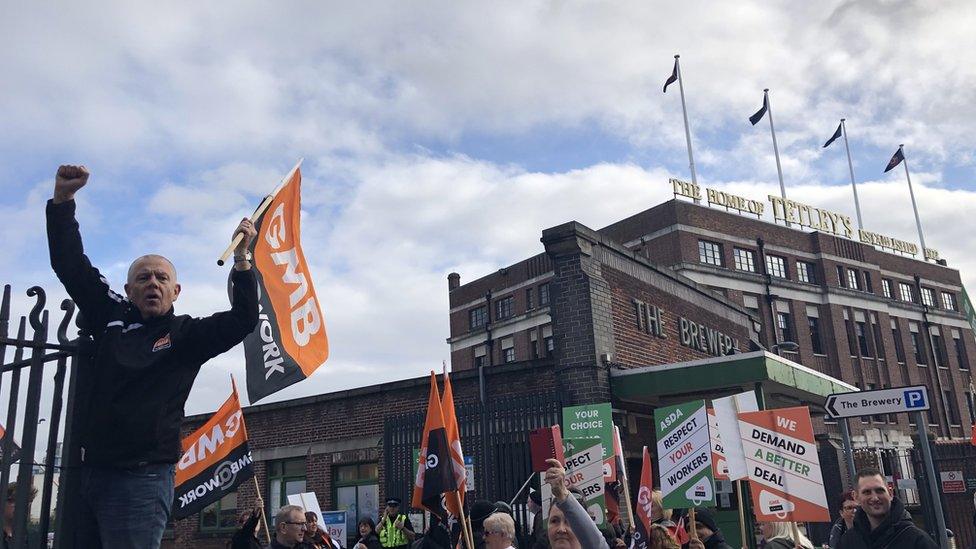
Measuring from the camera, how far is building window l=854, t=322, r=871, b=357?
4553cm

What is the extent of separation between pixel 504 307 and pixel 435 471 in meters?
41.2

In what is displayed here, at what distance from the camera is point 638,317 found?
1678 cm

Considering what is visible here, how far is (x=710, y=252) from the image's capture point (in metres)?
41.4

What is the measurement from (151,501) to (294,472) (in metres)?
17.5

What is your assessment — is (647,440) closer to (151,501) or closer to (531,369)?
(531,369)

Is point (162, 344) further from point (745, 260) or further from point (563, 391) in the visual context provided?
point (745, 260)

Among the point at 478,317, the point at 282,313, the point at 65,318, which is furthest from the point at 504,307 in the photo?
the point at 65,318

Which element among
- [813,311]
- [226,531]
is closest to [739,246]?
[813,311]

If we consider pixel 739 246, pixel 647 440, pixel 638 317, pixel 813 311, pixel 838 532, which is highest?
pixel 739 246

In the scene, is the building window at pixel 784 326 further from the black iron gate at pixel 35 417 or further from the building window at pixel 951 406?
the black iron gate at pixel 35 417

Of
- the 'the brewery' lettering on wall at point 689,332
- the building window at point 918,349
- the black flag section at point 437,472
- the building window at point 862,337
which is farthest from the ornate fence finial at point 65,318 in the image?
the building window at point 918,349

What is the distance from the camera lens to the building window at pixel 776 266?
43.3 metres

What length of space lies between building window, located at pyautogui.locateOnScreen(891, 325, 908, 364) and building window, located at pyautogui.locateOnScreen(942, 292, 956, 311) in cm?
653

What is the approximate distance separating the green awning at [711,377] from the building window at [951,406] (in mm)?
38671
